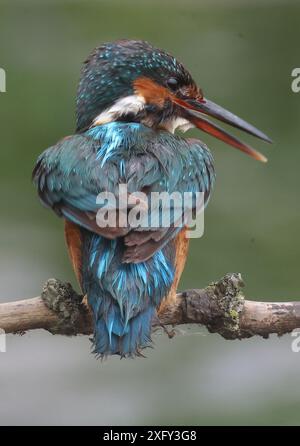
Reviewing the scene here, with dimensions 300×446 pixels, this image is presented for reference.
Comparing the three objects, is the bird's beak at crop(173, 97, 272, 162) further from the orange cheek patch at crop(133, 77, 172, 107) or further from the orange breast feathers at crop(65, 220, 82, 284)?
the orange breast feathers at crop(65, 220, 82, 284)

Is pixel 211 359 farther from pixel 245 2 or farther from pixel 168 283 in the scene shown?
pixel 245 2

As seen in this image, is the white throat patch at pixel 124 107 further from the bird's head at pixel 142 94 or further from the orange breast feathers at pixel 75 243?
the orange breast feathers at pixel 75 243

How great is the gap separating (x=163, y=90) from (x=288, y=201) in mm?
2056

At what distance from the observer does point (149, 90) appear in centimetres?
407

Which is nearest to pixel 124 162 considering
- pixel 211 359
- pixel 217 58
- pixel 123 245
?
pixel 123 245

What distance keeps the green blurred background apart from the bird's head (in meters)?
1.24

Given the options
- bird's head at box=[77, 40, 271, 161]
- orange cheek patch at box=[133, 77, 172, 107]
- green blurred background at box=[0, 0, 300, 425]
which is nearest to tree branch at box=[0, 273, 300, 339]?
bird's head at box=[77, 40, 271, 161]

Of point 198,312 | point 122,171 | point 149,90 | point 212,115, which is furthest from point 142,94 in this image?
point 198,312

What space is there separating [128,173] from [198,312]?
44cm

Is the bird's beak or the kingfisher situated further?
the bird's beak

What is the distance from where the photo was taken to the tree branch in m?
3.68

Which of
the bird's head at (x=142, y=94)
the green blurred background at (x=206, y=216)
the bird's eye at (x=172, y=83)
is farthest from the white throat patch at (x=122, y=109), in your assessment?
the green blurred background at (x=206, y=216)

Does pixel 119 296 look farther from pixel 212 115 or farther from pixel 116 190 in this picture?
pixel 212 115

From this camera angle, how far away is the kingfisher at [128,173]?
11.7 ft
